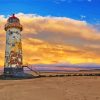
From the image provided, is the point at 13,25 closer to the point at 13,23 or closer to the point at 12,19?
the point at 13,23

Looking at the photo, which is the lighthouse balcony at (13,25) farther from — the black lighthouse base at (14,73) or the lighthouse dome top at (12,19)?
the black lighthouse base at (14,73)

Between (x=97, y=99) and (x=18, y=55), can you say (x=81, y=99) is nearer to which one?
(x=97, y=99)

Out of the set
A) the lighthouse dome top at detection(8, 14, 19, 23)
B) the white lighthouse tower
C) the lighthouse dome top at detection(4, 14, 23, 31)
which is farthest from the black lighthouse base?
the lighthouse dome top at detection(8, 14, 19, 23)

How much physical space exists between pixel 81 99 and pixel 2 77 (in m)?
24.7

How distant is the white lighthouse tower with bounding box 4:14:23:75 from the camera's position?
39.9 metres

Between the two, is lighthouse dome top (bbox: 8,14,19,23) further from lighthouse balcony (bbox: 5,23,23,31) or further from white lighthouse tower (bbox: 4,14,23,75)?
lighthouse balcony (bbox: 5,23,23,31)

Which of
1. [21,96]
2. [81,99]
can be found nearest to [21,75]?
[21,96]

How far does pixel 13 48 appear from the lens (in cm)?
4006

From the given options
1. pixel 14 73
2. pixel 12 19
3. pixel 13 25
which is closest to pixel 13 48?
pixel 13 25

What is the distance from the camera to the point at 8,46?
4019cm

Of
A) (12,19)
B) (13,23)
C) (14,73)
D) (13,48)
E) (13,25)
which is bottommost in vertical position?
(14,73)

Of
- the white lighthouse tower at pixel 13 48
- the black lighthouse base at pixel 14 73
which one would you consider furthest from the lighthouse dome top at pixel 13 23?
Result: the black lighthouse base at pixel 14 73

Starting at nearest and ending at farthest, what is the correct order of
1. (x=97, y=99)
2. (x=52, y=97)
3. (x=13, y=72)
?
(x=97, y=99)
(x=52, y=97)
(x=13, y=72)

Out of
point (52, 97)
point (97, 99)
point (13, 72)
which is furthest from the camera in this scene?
point (13, 72)
